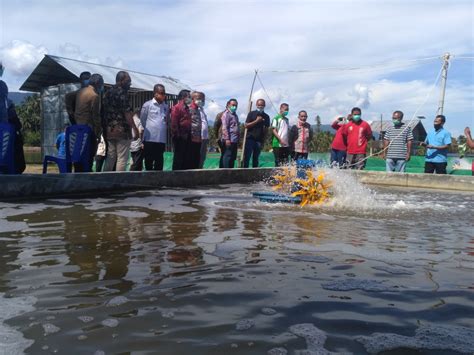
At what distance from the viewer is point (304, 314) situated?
8.30 ft

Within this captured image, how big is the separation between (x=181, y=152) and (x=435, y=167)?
6099 mm

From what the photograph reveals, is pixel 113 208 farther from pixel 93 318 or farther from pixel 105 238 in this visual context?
pixel 93 318

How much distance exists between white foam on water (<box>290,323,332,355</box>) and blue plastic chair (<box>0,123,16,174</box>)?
628 centimetres

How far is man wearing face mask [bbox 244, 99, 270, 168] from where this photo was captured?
11492mm

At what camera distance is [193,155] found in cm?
1036

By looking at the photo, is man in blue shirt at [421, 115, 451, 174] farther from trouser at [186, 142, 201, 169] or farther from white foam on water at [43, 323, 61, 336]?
white foam on water at [43, 323, 61, 336]

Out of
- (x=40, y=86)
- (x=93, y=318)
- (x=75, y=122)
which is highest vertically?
(x=40, y=86)

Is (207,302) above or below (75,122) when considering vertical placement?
below

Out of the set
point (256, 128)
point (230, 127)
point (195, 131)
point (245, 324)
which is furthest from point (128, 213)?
point (256, 128)

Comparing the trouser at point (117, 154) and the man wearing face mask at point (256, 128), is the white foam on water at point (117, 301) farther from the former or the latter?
the man wearing face mask at point (256, 128)

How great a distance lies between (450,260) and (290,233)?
149 centimetres

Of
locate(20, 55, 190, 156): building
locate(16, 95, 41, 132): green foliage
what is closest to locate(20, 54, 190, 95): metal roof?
locate(20, 55, 190, 156): building

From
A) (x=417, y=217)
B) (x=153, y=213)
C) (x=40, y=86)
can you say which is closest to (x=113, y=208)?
(x=153, y=213)

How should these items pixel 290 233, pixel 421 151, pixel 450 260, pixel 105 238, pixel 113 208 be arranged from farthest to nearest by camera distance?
pixel 421 151 < pixel 113 208 < pixel 290 233 < pixel 105 238 < pixel 450 260
